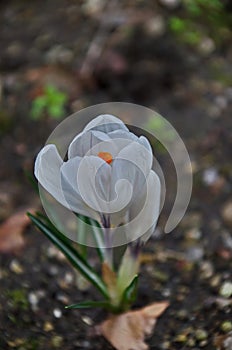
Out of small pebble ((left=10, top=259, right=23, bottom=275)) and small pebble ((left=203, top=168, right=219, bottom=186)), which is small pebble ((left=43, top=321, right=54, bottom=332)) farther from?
small pebble ((left=203, top=168, right=219, bottom=186))

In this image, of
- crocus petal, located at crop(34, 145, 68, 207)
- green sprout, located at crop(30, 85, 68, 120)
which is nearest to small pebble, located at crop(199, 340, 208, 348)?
crocus petal, located at crop(34, 145, 68, 207)

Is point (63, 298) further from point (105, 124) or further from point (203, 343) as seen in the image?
point (105, 124)

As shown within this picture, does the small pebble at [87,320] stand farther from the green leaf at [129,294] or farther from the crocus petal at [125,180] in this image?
the crocus petal at [125,180]

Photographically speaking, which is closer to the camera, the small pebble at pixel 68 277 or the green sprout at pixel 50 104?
the small pebble at pixel 68 277

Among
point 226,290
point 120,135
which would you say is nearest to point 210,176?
point 226,290

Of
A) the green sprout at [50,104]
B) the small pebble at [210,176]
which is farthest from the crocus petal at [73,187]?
the green sprout at [50,104]

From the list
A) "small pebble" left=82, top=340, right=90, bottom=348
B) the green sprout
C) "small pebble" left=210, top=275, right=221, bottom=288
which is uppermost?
"small pebble" left=210, top=275, right=221, bottom=288

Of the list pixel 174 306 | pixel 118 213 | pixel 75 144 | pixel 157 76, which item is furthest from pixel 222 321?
pixel 157 76

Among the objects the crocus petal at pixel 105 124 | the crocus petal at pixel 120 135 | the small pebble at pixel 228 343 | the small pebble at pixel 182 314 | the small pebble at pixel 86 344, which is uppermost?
the crocus petal at pixel 120 135

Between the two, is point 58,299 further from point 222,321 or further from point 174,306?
point 222,321
